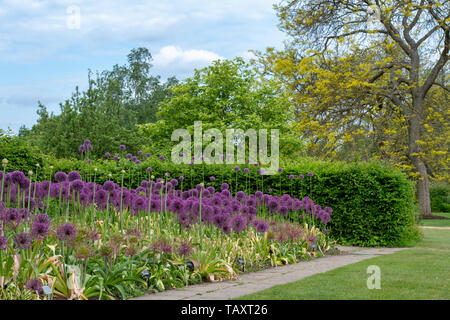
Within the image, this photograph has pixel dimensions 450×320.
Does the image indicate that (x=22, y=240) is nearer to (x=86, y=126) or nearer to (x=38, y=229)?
(x=38, y=229)

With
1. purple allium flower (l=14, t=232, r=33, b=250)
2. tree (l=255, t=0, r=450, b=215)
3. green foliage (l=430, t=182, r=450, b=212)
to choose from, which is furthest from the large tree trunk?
purple allium flower (l=14, t=232, r=33, b=250)

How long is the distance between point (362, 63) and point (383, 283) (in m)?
13.7

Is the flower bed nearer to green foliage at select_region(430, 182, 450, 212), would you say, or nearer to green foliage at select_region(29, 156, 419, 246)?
green foliage at select_region(29, 156, 419, 246)

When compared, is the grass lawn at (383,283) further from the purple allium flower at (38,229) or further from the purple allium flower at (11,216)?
the purple allium flower at (11,216)

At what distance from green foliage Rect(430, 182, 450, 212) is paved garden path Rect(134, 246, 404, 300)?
20.2 metres

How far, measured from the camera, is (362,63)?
57.5ft

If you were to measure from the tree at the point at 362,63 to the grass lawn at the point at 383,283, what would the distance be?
31.9ft

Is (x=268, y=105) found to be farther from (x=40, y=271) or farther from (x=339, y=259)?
(x=40, y=271)

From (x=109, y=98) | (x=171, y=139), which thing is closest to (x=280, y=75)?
(x=171, y=139)

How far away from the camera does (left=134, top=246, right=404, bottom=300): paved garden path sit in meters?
4.54

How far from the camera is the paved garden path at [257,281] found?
454 centimetres

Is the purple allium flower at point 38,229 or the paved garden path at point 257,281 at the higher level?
the purple allium flower at point 38,229
